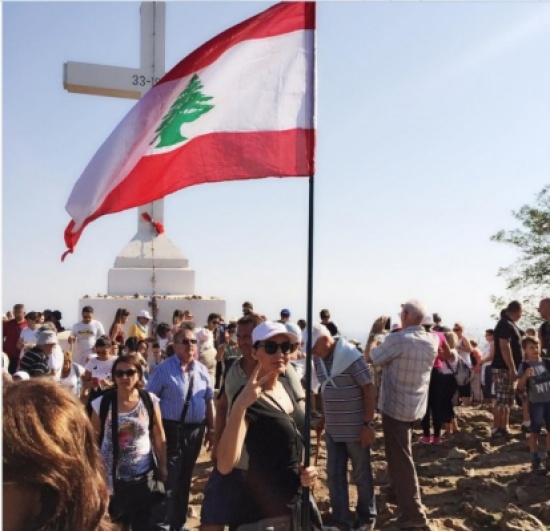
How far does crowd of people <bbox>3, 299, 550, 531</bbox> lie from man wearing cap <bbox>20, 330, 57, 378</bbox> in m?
0.02

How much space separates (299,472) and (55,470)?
1759 mm

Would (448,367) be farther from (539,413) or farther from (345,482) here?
(345,482)

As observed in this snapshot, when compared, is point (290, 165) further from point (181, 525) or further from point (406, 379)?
point (181, 525)

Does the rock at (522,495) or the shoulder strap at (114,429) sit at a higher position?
the shoulder strap at (114,429)

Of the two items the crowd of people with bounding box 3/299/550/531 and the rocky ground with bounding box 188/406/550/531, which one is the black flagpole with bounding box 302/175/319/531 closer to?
the crowd of people with bounding box 3/299/550/531

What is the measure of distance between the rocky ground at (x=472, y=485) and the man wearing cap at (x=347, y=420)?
0.41m

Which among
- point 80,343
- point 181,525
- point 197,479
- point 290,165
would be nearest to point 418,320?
point 290,165

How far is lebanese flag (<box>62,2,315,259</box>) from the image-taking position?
3506 mm

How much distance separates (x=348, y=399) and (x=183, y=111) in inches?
101

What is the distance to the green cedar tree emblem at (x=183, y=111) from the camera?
3.71m

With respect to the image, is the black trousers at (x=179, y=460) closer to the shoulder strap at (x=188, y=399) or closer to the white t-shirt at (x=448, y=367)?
the shoulder strap at (x=188, y=399)

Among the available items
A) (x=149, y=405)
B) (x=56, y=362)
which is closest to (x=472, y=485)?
(x=149, y=405)

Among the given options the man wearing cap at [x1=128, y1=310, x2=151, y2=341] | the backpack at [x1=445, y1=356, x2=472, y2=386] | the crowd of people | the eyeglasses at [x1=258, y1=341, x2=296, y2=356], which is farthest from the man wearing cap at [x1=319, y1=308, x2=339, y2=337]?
the eyeglasses at [x1=258, y1=341, x2=296, y2=356]

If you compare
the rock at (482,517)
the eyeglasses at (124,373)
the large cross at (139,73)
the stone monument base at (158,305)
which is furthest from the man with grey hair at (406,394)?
the large cross at (139,73)
